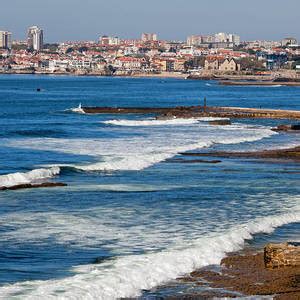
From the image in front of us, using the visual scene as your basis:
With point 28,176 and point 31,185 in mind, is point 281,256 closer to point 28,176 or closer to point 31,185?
point 31,185

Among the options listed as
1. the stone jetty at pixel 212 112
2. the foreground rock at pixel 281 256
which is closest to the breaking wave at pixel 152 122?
the stone jetty at pixel 212 112

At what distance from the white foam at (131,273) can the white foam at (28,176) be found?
10194 mm

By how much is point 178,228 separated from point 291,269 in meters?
4.35

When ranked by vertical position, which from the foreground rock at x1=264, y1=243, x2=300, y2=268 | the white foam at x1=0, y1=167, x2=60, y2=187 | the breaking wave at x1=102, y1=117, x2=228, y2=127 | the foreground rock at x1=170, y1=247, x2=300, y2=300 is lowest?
the breaking wave at x1=102, y1=117, x2=228, y2=127

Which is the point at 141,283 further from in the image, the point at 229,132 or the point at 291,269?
the point at 229,132

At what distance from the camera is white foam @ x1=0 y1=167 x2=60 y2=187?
27.0m

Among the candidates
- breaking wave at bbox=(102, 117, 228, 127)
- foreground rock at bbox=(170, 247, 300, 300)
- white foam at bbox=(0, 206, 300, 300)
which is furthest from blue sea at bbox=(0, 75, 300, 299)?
breaking wave at bbox=(102, 117, 228, 127)

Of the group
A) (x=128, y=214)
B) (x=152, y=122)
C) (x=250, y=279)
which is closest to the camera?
(x=250, y=279)

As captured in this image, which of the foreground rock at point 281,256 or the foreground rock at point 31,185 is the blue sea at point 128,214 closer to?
the foreground rock at point 31,185

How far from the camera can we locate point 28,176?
28062 millimetres

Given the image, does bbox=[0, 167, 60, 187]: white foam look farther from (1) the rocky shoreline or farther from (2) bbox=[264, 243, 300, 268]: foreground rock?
(2) bbox=[264, 243, 300, 268]: foreground rock

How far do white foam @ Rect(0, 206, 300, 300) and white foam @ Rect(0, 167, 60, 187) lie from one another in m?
10.2

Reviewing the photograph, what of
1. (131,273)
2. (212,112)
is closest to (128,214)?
(131,273)

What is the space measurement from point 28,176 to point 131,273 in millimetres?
13855
